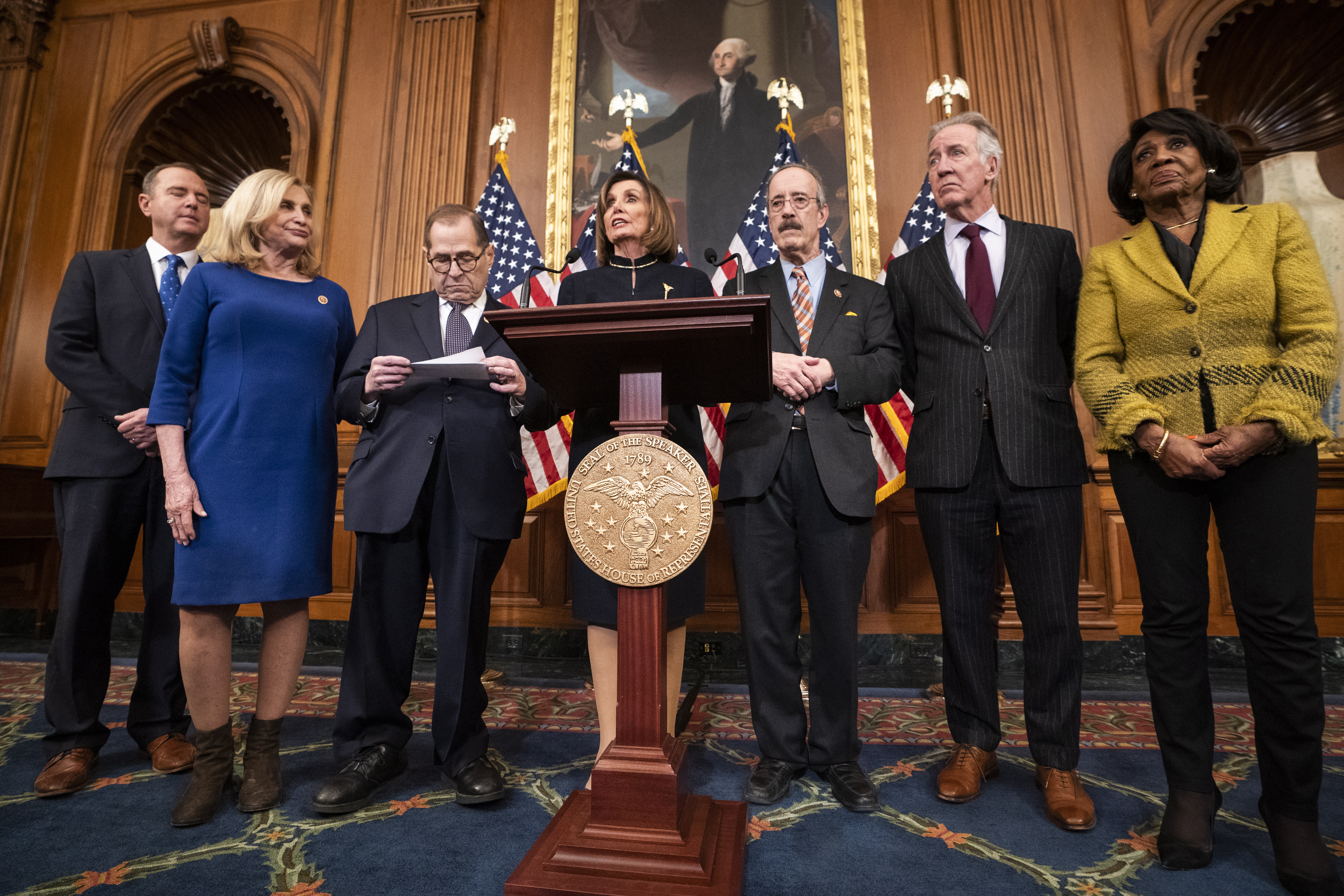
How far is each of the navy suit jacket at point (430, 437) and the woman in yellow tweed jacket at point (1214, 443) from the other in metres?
1.56

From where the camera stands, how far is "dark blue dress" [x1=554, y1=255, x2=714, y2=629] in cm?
187

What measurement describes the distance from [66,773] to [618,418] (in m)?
1.92

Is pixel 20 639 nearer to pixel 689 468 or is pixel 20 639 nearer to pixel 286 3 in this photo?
pixel 286 3

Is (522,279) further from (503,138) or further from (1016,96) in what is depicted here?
(1016,96)

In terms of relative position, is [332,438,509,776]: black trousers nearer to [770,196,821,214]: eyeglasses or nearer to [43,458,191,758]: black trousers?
[43,458,191,758]: black trousers

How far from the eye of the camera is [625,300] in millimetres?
1860

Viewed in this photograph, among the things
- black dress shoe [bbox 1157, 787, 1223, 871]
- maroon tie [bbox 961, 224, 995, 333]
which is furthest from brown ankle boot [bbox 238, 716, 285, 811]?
maroon tie [bbox 961, 224, 995, 333]

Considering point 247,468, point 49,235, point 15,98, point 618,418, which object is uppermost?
point 15,98

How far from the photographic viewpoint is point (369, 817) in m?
1.76

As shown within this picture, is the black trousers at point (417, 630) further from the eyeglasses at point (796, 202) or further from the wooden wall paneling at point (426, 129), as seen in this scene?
the wooden wall paneling at point (426, 129)

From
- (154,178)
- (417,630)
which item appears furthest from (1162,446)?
(154,178)

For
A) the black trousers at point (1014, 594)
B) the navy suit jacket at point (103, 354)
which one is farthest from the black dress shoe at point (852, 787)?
the navy suit jacket at point (103, 354)

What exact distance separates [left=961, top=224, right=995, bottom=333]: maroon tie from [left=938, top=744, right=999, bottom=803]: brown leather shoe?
123 cm

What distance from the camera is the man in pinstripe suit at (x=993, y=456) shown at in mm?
1890
